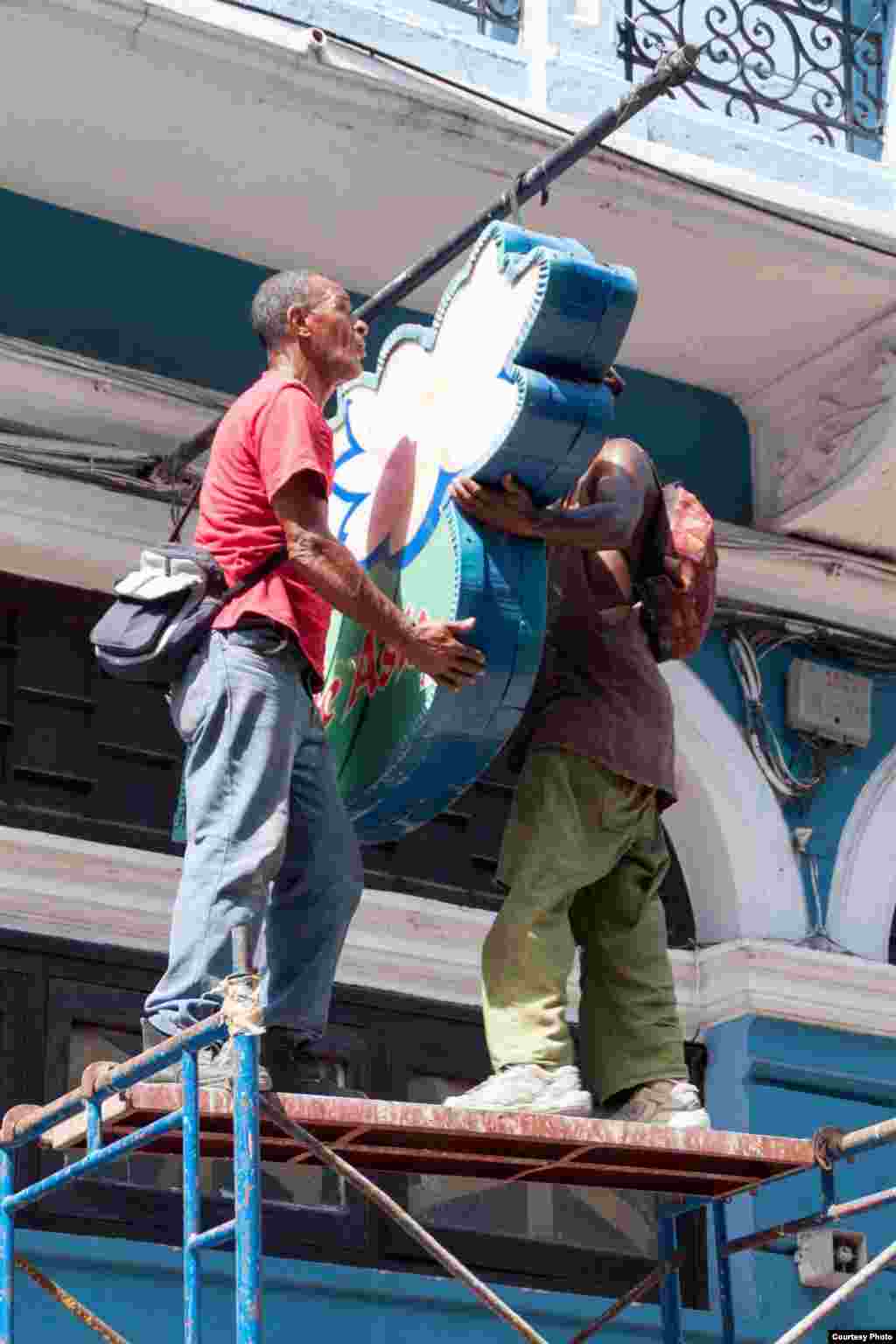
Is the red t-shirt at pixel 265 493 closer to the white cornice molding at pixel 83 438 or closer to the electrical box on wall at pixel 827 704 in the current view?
the white cornice molding at pixel 83 438

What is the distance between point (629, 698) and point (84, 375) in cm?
198

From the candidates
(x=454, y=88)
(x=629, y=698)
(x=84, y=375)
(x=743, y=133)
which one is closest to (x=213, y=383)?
(x=84, y=375)

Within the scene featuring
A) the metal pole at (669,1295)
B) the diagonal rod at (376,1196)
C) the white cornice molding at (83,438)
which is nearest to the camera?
the diagonal rod at (376,1196)

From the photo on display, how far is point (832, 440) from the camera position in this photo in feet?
27.6

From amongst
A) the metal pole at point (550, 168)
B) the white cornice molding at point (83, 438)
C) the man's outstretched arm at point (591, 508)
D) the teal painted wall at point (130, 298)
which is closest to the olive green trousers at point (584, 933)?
the man's outstretched arm at point (591, 508)

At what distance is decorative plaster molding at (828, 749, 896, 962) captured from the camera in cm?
834

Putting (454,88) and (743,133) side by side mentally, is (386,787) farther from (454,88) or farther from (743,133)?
(743,133)

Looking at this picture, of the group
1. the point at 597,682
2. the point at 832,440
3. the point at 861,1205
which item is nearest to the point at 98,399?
the point at 597,682

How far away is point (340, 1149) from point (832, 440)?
3387 mm

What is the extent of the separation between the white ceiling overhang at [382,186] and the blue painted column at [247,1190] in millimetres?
2907

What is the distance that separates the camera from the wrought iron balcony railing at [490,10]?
792 centimetres

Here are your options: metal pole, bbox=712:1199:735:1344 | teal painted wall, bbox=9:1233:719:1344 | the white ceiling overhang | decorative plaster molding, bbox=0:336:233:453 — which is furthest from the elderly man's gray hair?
teal painted wall, bbox=9:1233:719:1344

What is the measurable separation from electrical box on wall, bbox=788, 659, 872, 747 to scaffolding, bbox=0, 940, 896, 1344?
2460mm

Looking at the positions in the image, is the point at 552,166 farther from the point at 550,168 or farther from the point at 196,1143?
the point at 196,1143
